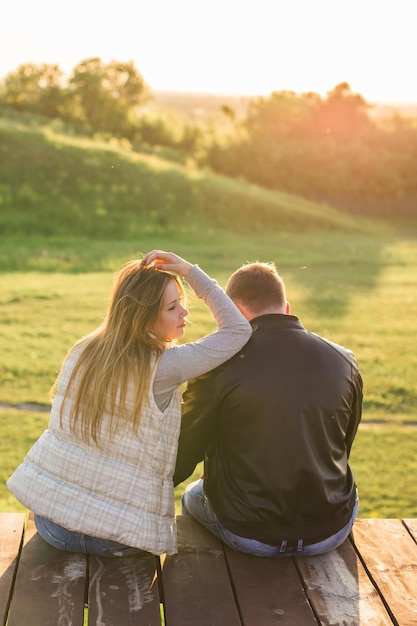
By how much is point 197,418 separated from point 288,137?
115 feet

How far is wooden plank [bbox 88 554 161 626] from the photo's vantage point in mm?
2998

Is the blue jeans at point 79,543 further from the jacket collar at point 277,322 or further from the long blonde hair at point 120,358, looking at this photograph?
the jacket collar at point 277,322

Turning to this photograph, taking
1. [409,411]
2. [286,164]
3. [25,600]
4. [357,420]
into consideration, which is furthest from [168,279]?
[286,164]

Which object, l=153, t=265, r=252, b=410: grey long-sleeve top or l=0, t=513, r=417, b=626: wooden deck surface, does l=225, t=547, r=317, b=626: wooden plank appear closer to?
l=0, t=513, r=417, b=626: wooden deck surface

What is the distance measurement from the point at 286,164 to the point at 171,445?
109 ft

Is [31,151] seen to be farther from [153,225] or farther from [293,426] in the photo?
[293,426]

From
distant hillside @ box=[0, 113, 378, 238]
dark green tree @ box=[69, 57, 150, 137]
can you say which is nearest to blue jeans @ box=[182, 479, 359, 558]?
distant hillside @ box=[0, 113, 378, 238]

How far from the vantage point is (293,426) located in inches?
128

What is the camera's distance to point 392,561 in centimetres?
351

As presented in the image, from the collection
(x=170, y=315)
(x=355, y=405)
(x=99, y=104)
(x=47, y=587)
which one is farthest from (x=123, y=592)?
(x=99, y=104)

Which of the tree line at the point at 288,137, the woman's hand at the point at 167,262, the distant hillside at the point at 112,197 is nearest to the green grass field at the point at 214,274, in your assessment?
the distant hillside at the point at 112,197

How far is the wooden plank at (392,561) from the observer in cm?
317

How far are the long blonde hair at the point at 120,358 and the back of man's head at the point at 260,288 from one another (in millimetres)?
358

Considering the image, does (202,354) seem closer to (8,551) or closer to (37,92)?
(8,551)
